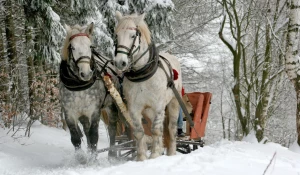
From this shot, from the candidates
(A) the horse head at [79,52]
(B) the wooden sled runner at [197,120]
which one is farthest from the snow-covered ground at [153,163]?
(A) the horse head at [79,52]

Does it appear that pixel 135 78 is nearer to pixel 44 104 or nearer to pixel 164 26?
pixel 44 104

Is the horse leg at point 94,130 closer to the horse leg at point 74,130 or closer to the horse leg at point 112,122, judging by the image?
the horse leg at point 74,130

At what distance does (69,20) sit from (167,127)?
18.1 ft

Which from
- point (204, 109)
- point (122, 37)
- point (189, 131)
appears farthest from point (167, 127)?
point (122, 37)

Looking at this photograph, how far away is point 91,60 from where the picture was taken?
203 inches

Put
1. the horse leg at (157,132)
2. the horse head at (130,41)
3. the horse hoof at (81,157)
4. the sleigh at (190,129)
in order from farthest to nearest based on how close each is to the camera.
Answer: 1. the sleigh at (190,129)
2. the horse leg at (157,132)
3. the horse hoof at (81,157)
4. the horse head at (130,41)

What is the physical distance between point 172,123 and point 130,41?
6.28 ft

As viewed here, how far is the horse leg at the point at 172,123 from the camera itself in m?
6.12

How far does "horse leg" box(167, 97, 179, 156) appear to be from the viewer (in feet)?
20.1

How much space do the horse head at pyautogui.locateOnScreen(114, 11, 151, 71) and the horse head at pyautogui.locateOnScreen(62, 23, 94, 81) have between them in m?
0.44

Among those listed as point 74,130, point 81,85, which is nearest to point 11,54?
point 74,130

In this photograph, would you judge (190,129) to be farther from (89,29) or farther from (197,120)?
(89,29)

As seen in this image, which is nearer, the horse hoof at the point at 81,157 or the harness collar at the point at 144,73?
the harness collar at the point at 144,73

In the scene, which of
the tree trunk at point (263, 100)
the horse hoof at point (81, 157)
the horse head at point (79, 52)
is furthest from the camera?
the tree trunk at point (263, 100)
